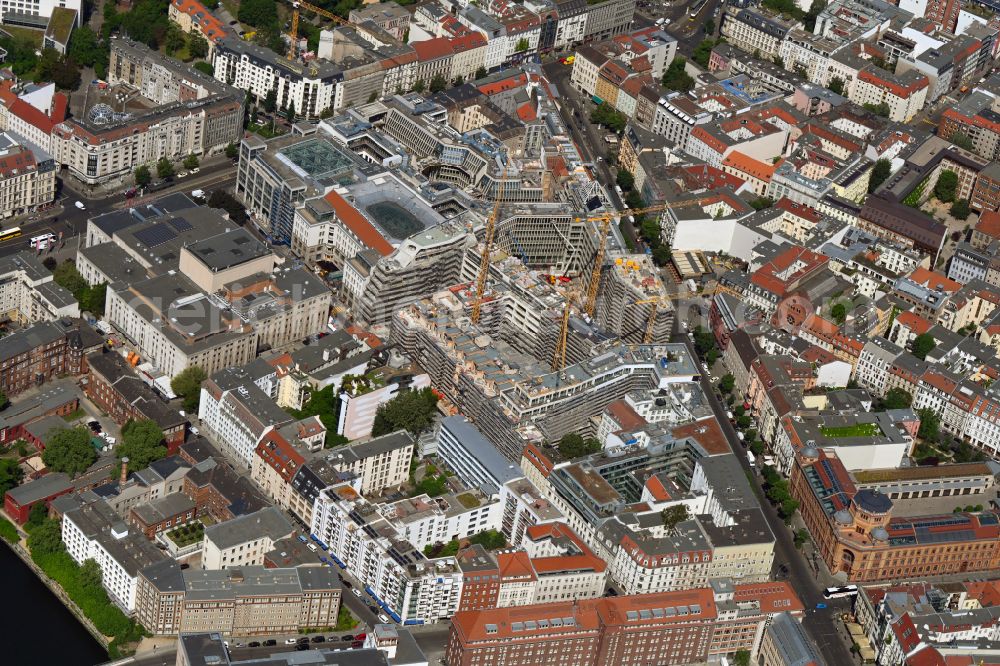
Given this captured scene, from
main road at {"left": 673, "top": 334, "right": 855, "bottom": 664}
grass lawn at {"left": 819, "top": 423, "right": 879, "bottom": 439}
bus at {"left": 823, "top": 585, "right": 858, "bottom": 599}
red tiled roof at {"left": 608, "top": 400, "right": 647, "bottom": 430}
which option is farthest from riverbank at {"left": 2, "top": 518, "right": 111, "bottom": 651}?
grass lawn at {"left": 819, "top": 423, "right": 879, "bottom": 439}

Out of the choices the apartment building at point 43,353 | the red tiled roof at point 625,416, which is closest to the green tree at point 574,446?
the red tiled roof at point 625,416

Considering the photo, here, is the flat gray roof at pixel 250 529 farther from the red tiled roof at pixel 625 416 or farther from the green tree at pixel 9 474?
the red tiled roof at pixel 625 416

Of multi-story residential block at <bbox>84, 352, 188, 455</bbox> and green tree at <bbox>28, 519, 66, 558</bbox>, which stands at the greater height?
multi-story residential block at <bbox>84, 352, 188, 455</bbox>

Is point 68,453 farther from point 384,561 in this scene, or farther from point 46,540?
point 384,561

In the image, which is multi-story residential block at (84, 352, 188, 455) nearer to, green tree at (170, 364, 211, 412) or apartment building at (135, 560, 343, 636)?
green tree at (170, 364, 211, 412)

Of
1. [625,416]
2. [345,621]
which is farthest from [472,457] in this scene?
[345,621]

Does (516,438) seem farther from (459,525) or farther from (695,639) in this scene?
(695,639)
